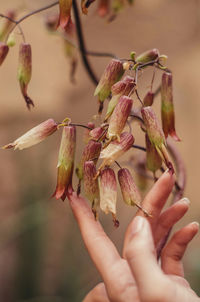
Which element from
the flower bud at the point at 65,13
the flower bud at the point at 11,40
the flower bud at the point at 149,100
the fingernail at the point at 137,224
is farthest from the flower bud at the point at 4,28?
the fingernail at the point at 137,224

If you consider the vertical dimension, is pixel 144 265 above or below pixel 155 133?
below

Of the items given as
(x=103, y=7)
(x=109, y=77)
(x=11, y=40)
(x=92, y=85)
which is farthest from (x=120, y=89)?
(x=92, y=85)

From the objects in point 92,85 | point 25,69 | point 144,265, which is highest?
point 25,69

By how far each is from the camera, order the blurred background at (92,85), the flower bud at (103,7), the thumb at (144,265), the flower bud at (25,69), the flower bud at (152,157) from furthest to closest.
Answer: the blurred background at (92,85)
the flower bud at (103,7)
the flower bud at (25,69)
the flower bud at (152,157)
the thumb at (144,265)

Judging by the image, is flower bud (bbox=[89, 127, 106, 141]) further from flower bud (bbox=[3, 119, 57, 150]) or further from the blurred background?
the blurred background

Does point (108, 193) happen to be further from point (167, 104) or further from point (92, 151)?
point (167, 104)

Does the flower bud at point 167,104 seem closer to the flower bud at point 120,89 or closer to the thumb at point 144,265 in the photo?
the flower bud at point 120,89

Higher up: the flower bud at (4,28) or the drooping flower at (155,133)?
the flower bud at (4,28)
